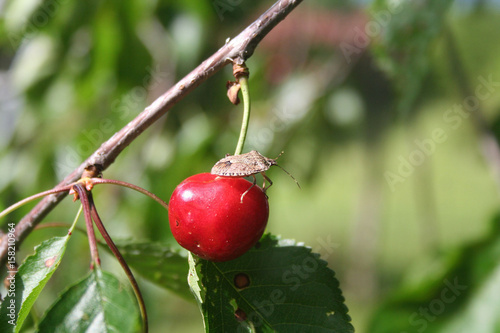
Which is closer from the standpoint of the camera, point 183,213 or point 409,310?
point 183,213

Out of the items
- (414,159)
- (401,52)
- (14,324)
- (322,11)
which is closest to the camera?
(14,324)

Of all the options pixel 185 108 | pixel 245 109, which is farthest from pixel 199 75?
pixel 185 108

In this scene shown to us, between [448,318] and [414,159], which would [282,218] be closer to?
[414,159]

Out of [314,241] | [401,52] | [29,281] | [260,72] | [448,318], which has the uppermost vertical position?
[314,241]

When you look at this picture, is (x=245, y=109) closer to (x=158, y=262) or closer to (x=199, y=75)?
(x=199, y=75)

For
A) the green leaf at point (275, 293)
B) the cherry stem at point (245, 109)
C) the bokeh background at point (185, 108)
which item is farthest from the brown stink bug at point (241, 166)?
the bokeh background at point (185, 108)

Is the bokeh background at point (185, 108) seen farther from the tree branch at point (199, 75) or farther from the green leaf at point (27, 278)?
the green leaf at point (27, 278)

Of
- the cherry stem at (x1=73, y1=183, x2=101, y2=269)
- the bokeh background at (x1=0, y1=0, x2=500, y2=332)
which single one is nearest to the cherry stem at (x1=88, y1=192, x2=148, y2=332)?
the cherry stem at (x1=73, y1=183, x2=101, y2=269)

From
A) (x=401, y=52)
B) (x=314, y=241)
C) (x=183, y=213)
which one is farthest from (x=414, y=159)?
(x=314, y=241)
